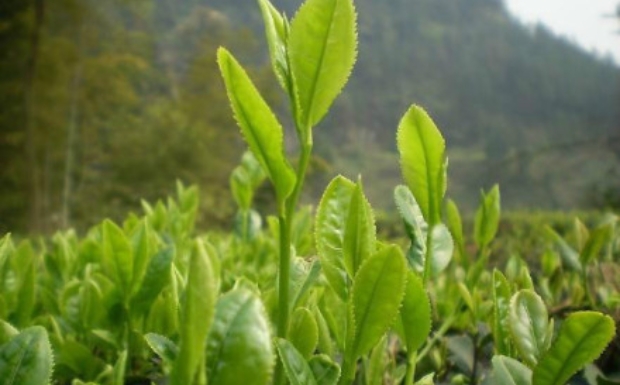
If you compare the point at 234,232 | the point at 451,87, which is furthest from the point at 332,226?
the point at 451,87

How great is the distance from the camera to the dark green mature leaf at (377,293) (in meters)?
0.53

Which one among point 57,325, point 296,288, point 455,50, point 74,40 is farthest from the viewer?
point 455,50

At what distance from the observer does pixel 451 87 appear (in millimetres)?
74188

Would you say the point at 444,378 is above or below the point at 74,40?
above

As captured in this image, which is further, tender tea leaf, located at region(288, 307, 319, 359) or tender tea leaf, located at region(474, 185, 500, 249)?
tender tea leaf, located at region(474, 185, 500, 249)

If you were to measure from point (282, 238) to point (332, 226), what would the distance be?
132 mm

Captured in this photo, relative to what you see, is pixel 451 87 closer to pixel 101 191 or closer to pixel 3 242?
pixel 101 191

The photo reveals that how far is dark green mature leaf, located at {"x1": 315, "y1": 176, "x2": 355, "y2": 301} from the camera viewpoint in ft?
2.09

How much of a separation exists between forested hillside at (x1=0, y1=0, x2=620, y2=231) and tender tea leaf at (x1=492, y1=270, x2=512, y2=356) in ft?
46.2

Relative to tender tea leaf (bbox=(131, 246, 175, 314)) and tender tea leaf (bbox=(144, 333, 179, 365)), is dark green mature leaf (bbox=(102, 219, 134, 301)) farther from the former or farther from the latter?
tender tea leaf (bbox=(144, 333, 179, 365))

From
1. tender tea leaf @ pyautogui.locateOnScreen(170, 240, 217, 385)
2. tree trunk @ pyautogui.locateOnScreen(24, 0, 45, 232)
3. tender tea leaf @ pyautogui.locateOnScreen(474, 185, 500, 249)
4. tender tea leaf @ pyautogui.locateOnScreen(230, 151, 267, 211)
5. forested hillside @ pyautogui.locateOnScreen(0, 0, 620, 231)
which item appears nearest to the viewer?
tender tea leaf @ pyautogui.locateOnScreen(170, 240, 217, 385)

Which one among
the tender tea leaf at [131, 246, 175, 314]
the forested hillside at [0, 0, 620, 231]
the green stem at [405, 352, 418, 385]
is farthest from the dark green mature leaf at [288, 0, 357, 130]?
the forested hillside at [0, 0, 620, 231]

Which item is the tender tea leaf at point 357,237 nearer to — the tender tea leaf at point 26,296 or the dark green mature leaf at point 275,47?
the dark green mature leaf at point 275,47

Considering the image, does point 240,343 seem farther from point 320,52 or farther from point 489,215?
point 489,215
